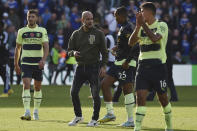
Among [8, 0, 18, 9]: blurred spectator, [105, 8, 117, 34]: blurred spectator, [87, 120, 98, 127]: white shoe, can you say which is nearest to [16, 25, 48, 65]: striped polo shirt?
[87, 120, 98, 127]: white shoe

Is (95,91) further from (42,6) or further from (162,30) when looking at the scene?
(42,6)

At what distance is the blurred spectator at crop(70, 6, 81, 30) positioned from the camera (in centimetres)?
3321

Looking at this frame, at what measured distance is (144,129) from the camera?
13641 mm

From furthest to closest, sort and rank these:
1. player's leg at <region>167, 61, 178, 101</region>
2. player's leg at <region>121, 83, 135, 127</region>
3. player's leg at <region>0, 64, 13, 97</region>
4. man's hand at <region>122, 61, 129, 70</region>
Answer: player's leg at <region>0, 64, 13, 97</region>
player's leg at <region>167, 61, 178, 101</region>
player's leg at <region>121, 83, 135, 127</region>
man's hand at <region>122, 61, 129, 70</region>

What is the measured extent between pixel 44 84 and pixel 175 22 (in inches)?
307

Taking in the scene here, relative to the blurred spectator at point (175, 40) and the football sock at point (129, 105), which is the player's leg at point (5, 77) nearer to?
the football sock at point (129, 105)

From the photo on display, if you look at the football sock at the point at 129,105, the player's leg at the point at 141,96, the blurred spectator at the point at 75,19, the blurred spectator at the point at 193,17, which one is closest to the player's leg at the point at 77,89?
the football sock at the point at 129,105

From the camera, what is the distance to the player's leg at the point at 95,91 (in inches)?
564

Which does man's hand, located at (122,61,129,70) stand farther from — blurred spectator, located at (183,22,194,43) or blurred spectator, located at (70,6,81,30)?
blurred spectator, located at (183,22,194,43)

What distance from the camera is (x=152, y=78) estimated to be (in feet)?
40.4

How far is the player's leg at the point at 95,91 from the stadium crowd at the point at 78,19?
17080 millimetres

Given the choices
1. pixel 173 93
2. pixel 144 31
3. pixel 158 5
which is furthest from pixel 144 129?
pixel 158 5

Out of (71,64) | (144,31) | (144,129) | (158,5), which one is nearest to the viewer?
(144,31)

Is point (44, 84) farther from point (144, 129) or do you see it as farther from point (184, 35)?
point (144, 129)
